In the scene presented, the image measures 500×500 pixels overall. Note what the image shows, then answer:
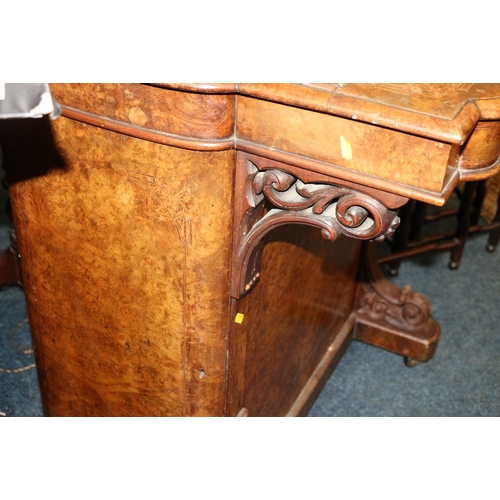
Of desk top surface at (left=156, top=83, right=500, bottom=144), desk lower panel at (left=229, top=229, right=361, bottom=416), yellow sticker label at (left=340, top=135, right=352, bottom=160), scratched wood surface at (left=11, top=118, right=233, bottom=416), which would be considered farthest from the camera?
desk lower panel at (left=229, top=229, right=361, bottom=416)

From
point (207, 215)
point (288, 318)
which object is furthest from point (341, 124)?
point (288, 318)

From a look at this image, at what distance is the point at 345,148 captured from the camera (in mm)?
1391

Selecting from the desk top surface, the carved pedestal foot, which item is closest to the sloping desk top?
the desk top surface

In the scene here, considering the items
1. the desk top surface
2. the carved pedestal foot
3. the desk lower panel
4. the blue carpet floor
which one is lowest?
the blue carpet floor

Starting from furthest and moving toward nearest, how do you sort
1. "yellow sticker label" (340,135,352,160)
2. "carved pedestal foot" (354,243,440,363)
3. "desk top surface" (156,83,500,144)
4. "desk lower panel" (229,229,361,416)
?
1. "carved pedestal foot" (354,243,440,363)
2. "desk lower panel" (229,229,361,416)
3. "yellow sticker label" (340,135,352,160)
4. "desk top surface" (156,83,500,144)

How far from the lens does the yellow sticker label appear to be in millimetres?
1384

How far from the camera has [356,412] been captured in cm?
265

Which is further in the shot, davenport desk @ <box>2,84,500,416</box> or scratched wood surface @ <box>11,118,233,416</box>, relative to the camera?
scratched wood surface @ <box>11,118,233,416</box>

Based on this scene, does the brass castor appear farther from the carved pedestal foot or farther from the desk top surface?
the desk top surface

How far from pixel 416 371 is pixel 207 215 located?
1.54 m

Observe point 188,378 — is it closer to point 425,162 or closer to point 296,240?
point 296,240

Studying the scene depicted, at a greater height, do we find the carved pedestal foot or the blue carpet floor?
the carved pedestal foot

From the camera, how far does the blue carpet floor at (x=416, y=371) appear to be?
2662 mm

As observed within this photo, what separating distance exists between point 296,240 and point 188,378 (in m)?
0.44
